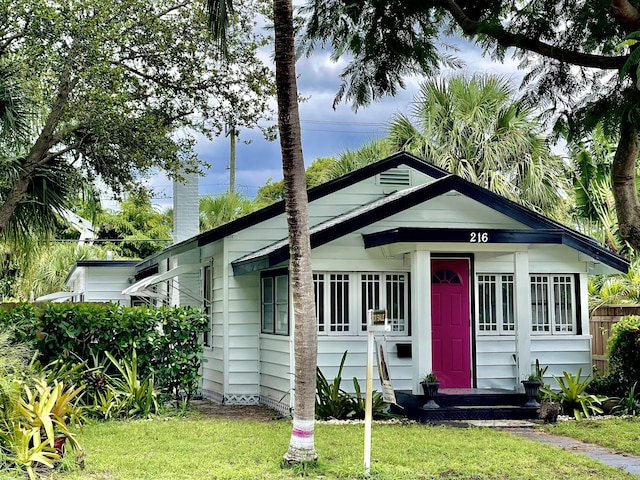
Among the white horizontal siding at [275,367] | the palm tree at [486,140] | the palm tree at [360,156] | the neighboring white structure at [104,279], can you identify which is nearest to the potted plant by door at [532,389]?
the white horizontal siding at [275,367]

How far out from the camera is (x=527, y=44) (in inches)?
361

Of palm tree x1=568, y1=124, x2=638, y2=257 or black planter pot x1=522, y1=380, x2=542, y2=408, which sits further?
palm tree x1=568, y1=124, x2=638, y2=257

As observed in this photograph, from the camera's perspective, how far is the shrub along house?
13.0m

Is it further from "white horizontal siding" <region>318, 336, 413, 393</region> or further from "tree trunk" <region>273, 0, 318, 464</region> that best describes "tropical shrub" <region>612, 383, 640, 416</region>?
"tree trunk" <region>273, 0, 318, 464</region>

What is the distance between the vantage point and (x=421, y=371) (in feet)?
40.9

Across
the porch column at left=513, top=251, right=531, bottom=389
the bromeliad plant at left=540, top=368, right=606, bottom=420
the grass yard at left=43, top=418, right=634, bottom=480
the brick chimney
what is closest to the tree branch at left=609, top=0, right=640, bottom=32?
the grass yard at left=43, top=418, right=634, bottom=480

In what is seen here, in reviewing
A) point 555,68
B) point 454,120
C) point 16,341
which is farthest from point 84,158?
point 454,120

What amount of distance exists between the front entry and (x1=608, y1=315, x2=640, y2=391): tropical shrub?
106 inches

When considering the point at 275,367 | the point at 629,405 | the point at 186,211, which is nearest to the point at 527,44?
the point at 629,405

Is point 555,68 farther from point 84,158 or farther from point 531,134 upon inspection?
point 531,134

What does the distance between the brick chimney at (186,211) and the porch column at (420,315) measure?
8.42 metres

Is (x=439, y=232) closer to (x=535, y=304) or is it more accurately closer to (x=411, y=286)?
(x=411, y=286)

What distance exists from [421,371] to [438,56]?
17.2ft

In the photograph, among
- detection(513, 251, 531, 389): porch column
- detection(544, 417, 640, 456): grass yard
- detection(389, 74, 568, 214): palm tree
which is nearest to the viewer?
detection(544, 417, 640, 456): grass yard
